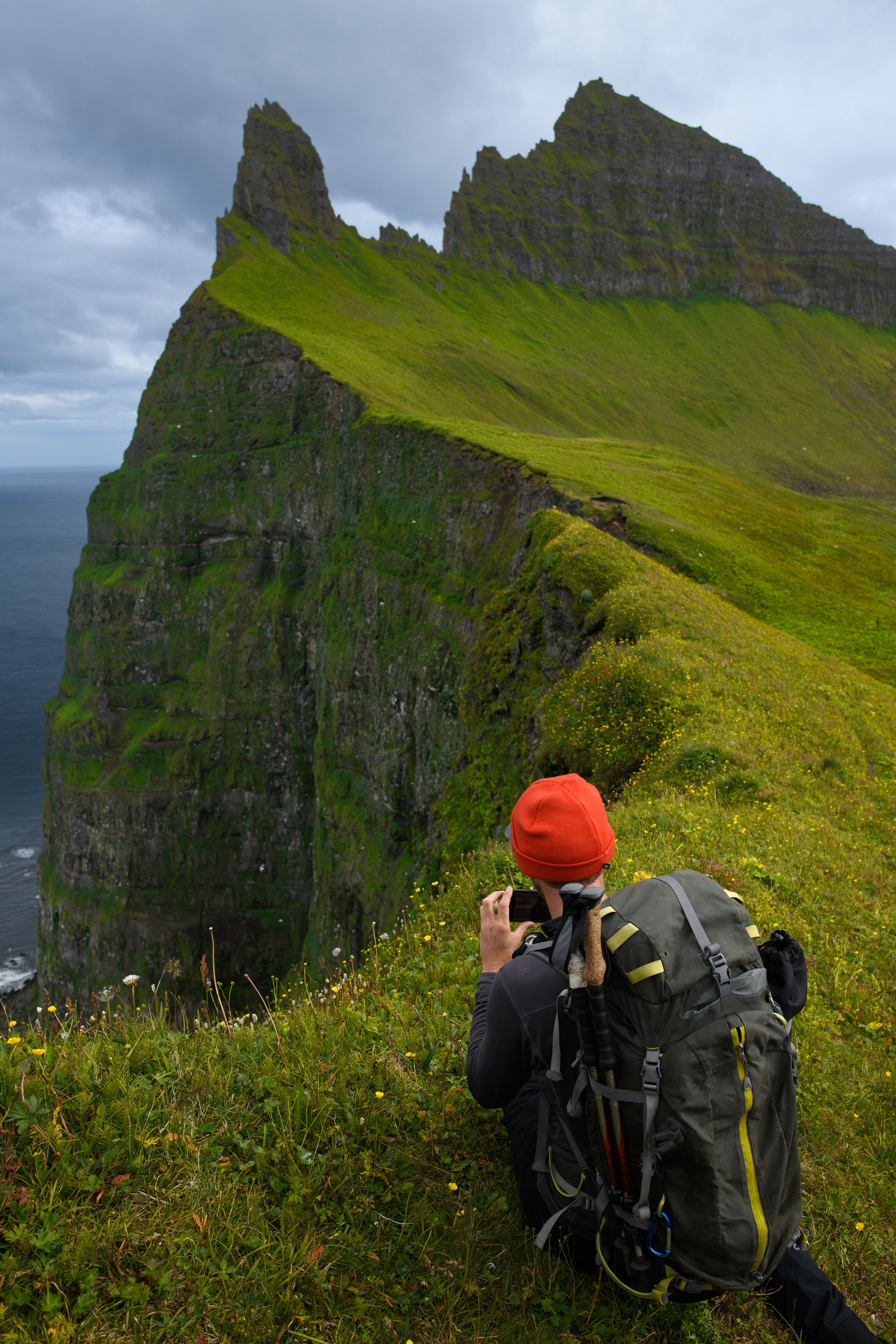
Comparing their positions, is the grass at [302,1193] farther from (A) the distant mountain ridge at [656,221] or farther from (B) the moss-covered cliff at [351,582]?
(A) the distant mountain ridge at [656,221]

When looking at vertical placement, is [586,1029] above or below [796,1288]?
above

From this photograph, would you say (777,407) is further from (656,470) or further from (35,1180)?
(35,1180)

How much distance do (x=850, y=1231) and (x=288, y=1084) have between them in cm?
382

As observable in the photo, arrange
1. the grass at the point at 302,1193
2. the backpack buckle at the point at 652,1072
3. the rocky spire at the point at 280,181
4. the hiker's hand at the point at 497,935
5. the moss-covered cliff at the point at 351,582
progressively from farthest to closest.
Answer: the rocky spire at the point at 280,181 < the moss-covered cliff at the point at 351,582 < the hiker's hand at the point at 497,935 < the grass at the point at 302,1193 < the backpack buckle at the point at 652,1072

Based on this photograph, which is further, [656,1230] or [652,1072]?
[656,1230]

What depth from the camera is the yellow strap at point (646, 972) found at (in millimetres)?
3340

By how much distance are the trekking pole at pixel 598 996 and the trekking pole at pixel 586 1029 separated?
0.06ft

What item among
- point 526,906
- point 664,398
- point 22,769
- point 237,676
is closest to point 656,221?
point 664,398

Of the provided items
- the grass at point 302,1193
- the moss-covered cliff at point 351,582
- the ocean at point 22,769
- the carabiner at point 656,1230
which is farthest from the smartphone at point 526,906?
the ocean at point 22,769

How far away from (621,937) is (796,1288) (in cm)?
256

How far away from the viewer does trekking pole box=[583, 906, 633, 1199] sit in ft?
10.9

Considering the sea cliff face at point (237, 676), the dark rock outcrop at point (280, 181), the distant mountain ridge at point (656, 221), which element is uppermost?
the distant mountain ridge at point (656, 221)

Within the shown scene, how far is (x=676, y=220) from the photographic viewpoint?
162 metres

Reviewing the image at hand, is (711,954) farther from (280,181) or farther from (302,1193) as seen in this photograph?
(280,181)
